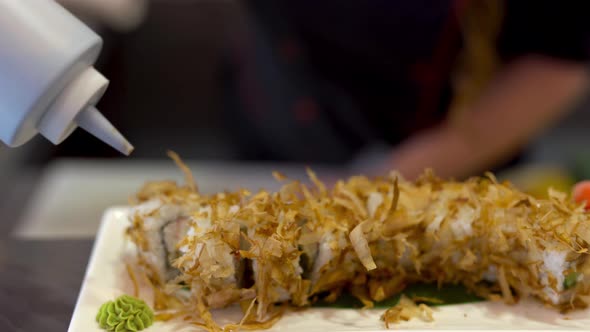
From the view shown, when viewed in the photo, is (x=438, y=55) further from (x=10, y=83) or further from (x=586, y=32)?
(x=10, y=83)

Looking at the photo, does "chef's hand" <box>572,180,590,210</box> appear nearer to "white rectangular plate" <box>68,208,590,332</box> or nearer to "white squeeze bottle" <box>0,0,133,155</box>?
"white rectangular plate" <box>68,208,590,332</box>

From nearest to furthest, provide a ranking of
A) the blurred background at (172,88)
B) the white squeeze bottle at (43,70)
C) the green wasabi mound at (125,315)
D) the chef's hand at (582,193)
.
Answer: the white squeeze bottle at (43,70) < the green wasabi mound at (125,315) < the chef's hand at (582,193) < the blurred background at (172,88)

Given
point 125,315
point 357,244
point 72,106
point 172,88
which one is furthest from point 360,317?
point 172,88

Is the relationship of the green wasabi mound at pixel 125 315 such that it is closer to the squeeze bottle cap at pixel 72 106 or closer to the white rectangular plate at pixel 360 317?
the white rectangular plate at pixel 360 317

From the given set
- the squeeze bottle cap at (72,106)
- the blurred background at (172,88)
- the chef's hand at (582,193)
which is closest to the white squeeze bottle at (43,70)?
the squeeze bottle cap at (72,106)

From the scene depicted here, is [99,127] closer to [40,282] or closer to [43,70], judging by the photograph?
[43,70]
